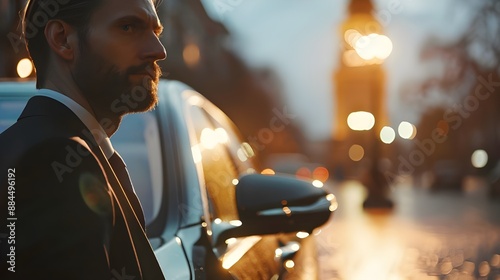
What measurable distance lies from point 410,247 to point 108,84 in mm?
13364

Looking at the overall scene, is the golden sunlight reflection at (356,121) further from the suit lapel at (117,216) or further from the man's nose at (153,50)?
the suit lapel at (117,216)

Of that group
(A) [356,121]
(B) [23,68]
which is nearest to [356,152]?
(A) [356,121]

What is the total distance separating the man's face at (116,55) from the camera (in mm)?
1468

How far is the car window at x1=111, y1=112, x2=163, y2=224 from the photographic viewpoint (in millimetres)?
2636

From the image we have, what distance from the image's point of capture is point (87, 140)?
4.52 feet

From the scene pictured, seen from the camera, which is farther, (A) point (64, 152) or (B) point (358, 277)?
(B) point (358, 277)

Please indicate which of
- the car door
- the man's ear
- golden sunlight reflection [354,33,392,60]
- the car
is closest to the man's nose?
the man's ear

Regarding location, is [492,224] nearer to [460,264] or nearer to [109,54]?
[460,264]

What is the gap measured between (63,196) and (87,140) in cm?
16

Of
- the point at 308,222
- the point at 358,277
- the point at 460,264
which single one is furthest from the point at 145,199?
the point at 460,264

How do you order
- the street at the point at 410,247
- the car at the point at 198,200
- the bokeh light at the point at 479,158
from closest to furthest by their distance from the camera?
the car at the point at 198,200
the street at the point at 410,247
the bokeh light at the point at 479,158

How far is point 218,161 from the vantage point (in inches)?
130

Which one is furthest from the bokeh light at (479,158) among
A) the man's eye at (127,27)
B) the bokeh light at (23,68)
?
the man's eye at (127,27)

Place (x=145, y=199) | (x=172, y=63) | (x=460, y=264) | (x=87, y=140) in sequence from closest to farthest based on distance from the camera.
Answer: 1. (x=87, y=140)
2. (x=145, y=199)
3. (x=460, y=264)
4. (x=172, y=63)
